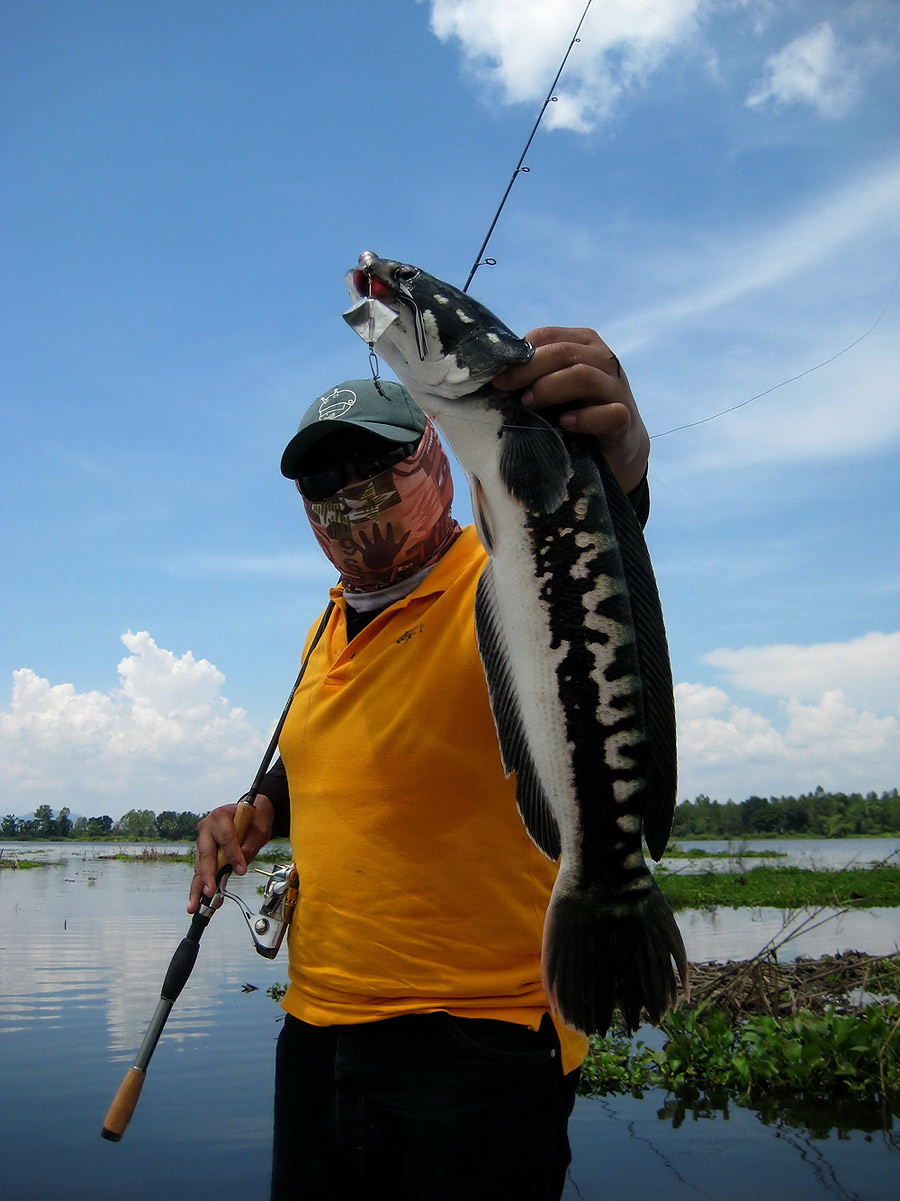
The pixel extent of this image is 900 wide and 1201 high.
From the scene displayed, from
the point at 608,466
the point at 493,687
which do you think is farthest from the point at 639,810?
→ the point at 608,466

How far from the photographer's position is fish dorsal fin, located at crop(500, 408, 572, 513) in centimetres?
197

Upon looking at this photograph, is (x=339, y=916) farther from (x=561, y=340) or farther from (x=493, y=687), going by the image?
(x=561, y=340)

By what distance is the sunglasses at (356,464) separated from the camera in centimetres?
290

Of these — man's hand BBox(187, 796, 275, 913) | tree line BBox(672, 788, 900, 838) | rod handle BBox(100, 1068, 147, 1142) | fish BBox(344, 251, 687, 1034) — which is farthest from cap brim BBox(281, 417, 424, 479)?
tree line BBox(672, 788, 900, 838)

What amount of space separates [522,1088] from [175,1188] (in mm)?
4886

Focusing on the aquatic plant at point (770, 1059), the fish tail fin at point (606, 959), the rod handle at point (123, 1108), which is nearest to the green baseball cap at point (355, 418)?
the fish tail fin at point (606, 959)

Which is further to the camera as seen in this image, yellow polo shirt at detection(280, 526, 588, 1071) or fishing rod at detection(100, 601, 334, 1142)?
fishing rod at detection(100, 601, 334, 1142)

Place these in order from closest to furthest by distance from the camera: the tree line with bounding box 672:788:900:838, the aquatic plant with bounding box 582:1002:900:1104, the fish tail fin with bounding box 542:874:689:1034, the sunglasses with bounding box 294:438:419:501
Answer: the fish tail fin with bounding box 542:874:689:1034 → the sunglasses with bounding box 294:438:419:501 → the aquatic plant with bounding box 582:1002:900:1104 → the tree line with bounding box 672:788:900:838

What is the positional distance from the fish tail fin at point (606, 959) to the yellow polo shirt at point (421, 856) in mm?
456

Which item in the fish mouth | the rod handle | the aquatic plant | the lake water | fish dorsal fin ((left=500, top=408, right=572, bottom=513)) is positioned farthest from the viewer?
the aquatic plant

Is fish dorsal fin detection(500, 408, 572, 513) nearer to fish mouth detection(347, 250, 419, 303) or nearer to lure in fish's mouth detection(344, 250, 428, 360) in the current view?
lure in fish's mouth detection(344, 250, 428, 360)

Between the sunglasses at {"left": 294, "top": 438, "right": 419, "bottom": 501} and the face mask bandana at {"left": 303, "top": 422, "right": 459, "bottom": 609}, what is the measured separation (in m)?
0.02

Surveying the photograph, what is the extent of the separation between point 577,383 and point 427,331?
1.31ft

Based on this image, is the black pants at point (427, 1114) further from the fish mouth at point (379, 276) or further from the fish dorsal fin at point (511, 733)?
the fish mouth at point (379, 276)
